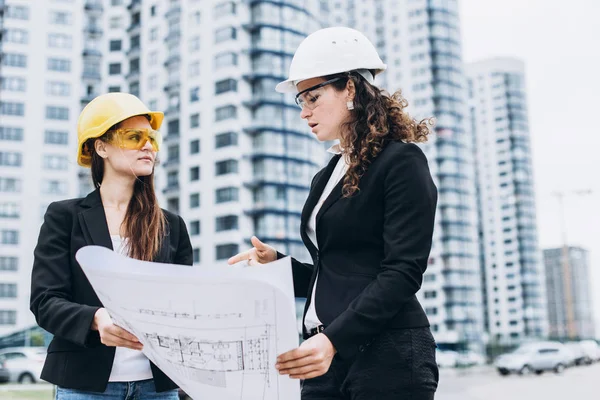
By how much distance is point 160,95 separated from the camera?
57062 millimetres

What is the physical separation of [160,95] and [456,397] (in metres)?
44.1

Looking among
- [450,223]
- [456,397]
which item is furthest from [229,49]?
[456,397]

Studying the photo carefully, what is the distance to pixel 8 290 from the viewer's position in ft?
167

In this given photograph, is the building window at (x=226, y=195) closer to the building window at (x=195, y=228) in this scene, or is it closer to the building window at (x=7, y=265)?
the building window at (x=195, y=228)

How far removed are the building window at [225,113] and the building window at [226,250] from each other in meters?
9.52

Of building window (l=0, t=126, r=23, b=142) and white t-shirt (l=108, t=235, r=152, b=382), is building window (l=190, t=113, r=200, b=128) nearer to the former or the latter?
building window (l=0, t=126, r=23, b=142)

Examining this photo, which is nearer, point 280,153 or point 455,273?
point 280,153

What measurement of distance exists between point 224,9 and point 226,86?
20.4 feet

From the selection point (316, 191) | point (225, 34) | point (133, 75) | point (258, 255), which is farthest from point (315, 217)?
point (133, 75)

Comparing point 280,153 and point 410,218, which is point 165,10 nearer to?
point 280,153

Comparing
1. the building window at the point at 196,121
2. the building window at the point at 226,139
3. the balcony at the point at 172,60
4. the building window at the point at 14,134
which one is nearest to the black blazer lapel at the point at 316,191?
the building window at the point at 226,139

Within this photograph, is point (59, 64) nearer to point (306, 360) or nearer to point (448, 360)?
point (448, 360)

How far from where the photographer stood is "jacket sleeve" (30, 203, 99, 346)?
2057mm

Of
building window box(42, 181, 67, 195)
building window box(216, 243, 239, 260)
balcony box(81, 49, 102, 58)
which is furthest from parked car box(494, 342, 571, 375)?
balcony box(81, 49, 102, 58)
